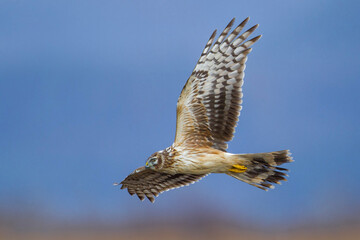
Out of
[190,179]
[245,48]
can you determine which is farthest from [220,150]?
[245,48]

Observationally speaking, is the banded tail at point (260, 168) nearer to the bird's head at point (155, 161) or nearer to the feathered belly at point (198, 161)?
the feathered belly at point (198, 161)

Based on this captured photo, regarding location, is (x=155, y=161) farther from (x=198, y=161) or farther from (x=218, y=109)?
(x=218, y=109)

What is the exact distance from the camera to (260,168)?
19.2 ft

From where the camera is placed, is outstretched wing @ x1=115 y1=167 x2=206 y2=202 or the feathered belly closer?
the feathered belly

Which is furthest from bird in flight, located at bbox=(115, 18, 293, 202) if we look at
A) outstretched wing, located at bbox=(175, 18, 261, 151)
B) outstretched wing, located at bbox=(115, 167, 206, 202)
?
outstretched wing, located at bbox=(115, 167, 206, 202)

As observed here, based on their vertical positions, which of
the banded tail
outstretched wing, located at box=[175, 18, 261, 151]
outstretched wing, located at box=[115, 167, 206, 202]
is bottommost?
the banded tail

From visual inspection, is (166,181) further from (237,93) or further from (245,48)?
(245,48)

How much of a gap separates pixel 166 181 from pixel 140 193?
0.40 m

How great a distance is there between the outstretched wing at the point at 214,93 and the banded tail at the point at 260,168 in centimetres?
30

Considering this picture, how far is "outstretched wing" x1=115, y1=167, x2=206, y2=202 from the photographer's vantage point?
6.42 meters

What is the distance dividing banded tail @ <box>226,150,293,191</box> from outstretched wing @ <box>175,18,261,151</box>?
11.9 inches

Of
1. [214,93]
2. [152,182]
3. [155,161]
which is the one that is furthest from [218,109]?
[152,182]

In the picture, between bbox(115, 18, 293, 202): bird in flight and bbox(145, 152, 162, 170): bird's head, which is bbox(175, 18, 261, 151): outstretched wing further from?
bbox(145, 152, 162, 170): bird's head

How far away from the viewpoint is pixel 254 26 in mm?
5746
